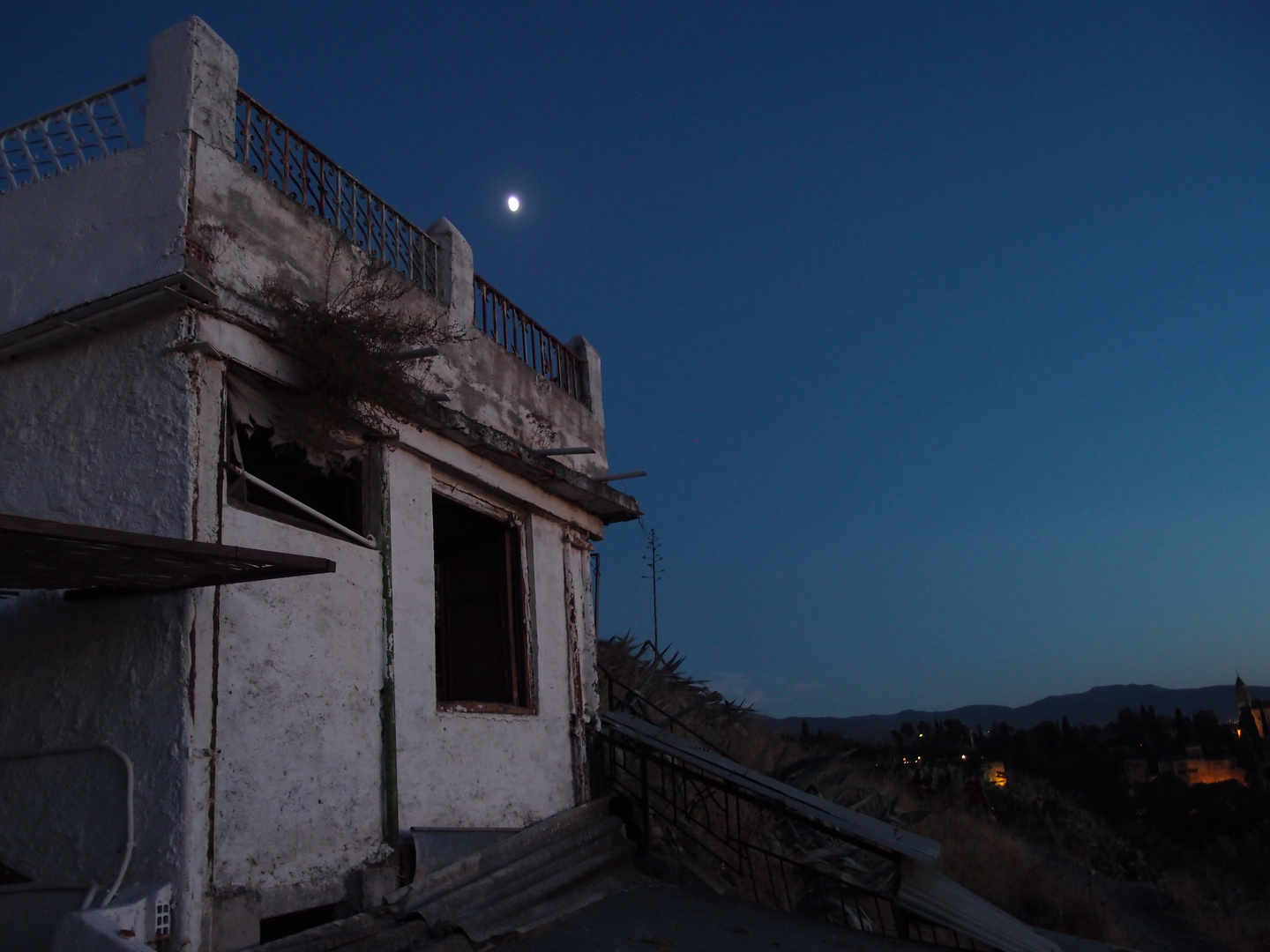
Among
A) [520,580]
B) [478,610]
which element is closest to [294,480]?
[478,610]

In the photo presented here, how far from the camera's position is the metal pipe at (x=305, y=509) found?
5.26m

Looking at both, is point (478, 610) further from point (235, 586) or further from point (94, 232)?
point (94, 232)

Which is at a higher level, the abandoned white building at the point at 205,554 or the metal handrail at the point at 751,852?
the abandoned white building at the point at 205,554

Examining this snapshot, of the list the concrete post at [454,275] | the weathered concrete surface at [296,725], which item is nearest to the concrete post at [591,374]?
the concrete post at [454,275]

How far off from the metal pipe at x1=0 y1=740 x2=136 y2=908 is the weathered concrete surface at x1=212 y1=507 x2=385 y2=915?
14.8 inches

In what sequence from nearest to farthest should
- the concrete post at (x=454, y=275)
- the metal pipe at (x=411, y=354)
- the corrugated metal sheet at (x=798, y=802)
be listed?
the metal pipe at (x=411, y=354)
the corrugated metal sheet at (x=798, y=802)
the concrete post at (x=454, y=275)

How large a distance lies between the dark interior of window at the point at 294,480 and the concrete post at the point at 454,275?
1.78 metres

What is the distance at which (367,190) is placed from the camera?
23.5 ft

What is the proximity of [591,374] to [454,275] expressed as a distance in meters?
2.71

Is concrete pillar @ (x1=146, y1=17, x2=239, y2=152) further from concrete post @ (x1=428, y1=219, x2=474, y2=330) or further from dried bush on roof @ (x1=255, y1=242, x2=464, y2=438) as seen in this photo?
concrete post @ (x1=428, y1=219, x2=474, y2=330)

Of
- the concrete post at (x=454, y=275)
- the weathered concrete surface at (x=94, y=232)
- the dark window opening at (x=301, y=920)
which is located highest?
the concrete post at (x=454, y=275)

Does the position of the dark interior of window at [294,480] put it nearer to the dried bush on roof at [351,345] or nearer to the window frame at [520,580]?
the dried bush on roof at [351,345]

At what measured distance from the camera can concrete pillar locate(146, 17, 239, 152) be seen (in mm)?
5441

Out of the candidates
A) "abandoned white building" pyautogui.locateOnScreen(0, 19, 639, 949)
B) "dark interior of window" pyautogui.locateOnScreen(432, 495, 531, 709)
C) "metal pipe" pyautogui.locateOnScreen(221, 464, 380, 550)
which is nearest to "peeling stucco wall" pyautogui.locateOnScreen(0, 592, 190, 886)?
"abandoned white building" pyautogui.locateOnScreen(0, 19, 639, 949)
